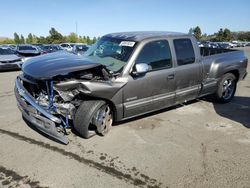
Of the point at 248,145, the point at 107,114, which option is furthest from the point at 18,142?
the point at 248,145

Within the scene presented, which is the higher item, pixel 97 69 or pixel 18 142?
pixel 97 69

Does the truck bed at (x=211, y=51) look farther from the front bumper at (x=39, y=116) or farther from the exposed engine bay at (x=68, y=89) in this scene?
the front bumper at (x=39, y=116)

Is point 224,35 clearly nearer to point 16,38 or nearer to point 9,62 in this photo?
point 16,38

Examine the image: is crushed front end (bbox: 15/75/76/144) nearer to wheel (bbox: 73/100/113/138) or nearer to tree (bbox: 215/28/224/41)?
wheel (bbox: 73/100/113/138)

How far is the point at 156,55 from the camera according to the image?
4.84 m

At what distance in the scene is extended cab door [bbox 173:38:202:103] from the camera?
17.1ft

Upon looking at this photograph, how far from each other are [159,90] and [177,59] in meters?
0.80

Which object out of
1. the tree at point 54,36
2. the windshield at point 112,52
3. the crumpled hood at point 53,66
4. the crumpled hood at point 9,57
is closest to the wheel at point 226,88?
the windshield at point 112,52

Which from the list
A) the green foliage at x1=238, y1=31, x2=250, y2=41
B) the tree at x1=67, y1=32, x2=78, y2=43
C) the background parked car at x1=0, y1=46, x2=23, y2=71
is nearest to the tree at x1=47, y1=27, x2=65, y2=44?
the tree at x1=67, y1=32, x2=78, y2=43

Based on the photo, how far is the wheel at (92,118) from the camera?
4.04m

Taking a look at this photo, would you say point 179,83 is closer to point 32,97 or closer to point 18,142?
point 32,97

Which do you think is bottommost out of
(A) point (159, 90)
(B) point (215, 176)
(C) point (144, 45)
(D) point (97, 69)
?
(B) point (215, 176)

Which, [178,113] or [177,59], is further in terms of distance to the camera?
[178,113]

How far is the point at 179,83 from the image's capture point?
527cm
